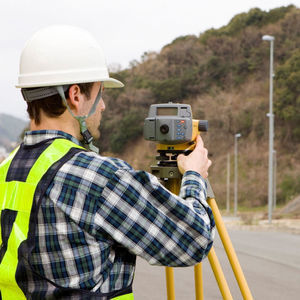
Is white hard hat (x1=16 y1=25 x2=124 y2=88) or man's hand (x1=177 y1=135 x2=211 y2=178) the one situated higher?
white hard hat (x1=16 y1=25 x2=124 y2=88)

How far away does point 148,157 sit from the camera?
51094 millimetres

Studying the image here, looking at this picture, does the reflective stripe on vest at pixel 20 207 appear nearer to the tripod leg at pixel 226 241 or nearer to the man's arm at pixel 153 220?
the man's arm at pixel 153 220

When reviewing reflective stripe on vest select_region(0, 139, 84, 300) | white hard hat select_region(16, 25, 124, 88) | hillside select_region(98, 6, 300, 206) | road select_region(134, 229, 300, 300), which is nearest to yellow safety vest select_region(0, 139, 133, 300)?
reflective stripe on vest select_region(0, 139, 84, 300)

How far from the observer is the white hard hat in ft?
5.09

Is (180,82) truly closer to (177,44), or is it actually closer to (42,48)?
(177,44)

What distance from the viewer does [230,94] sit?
53656mm

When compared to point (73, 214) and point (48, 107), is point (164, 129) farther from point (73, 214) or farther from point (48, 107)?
point (73, 214)

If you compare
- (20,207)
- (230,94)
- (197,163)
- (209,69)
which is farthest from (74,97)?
(209,69)

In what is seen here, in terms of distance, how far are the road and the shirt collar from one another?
3.59 meters

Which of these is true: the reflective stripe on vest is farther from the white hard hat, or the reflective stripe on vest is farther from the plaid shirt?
the white hard hat

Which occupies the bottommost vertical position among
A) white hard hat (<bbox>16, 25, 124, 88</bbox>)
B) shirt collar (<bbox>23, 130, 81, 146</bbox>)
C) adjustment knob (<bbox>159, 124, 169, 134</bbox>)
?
adjustment knob (<bbox>159, 124, 169, 134</bbox>)

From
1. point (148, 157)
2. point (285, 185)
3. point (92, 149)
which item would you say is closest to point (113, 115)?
point (148, 157)

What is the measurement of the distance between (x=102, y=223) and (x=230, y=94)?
5327 centimetres

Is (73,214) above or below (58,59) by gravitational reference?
below
